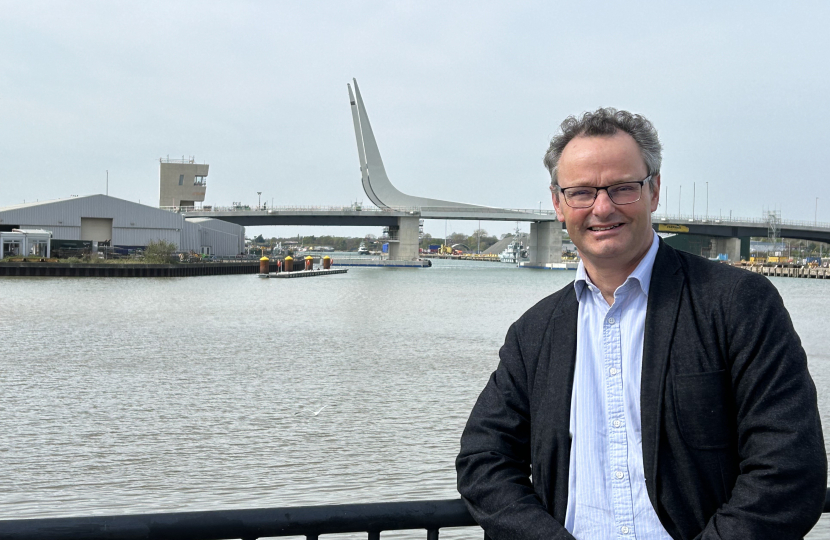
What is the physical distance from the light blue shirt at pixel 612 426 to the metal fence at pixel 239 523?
307 millimetres

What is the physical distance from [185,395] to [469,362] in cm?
611

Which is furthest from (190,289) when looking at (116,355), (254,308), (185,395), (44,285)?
(185,395)

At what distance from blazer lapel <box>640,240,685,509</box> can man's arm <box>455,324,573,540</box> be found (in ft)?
0.81

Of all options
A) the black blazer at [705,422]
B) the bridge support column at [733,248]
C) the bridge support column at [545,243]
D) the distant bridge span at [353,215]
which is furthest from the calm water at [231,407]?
the bridge support column at [733,248]

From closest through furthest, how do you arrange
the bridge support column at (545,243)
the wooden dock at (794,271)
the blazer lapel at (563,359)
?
the blazer lapel at (563,359) < the wooden dock at (794,271) < the bridge support column at (545,243)

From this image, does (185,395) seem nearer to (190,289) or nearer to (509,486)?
(509,486)

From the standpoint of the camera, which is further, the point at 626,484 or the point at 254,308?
the point at 254,308

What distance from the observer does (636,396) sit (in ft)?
5.80

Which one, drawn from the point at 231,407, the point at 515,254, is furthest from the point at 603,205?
the point at 515,254

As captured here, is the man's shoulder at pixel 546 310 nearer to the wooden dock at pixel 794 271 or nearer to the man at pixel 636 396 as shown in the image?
the man at pixel 636 396

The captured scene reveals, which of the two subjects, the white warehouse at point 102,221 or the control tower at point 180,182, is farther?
the control tower at point 180,182

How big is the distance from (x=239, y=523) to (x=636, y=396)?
849 mm

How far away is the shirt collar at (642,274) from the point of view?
1.82 m

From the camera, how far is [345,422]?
10.2m
